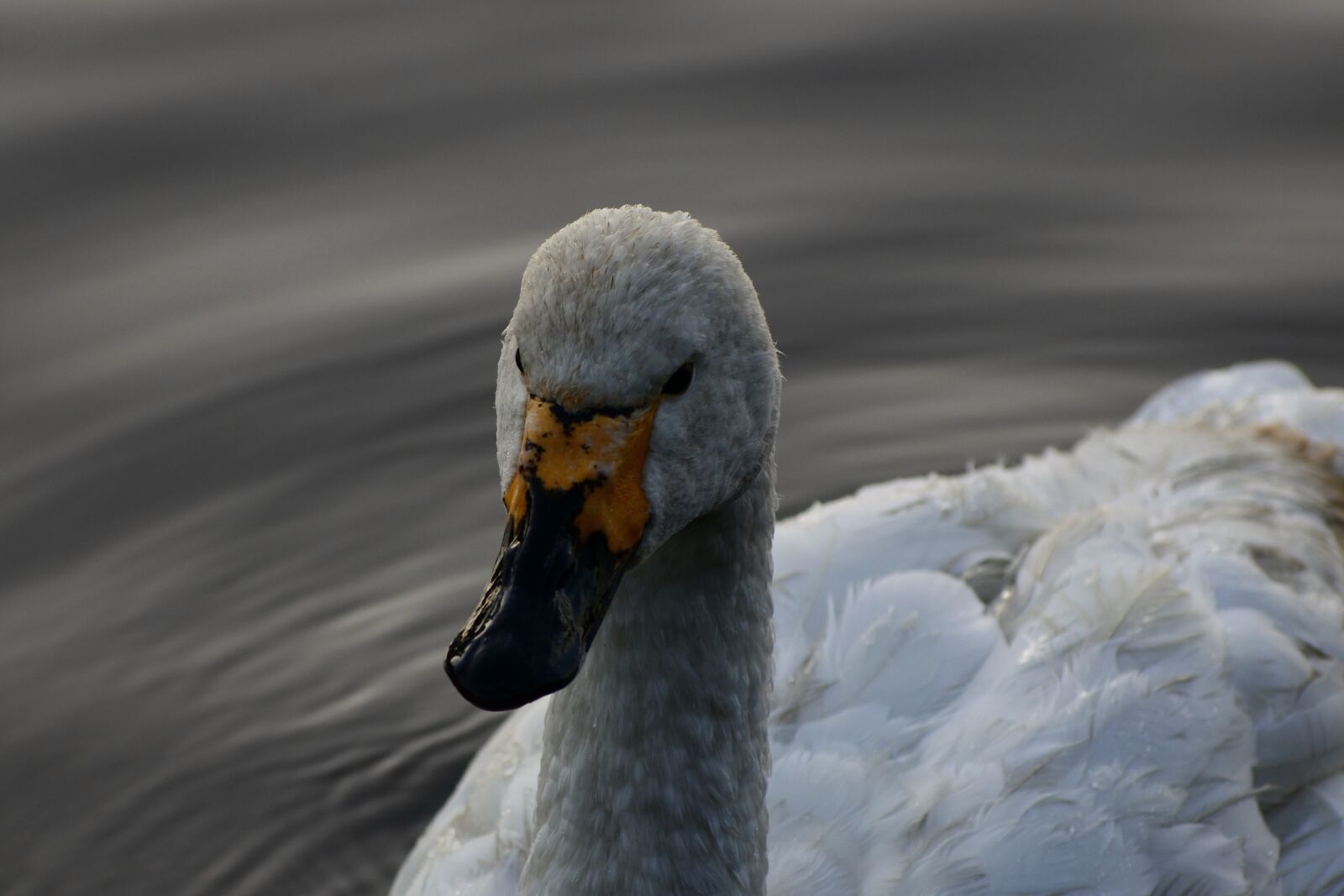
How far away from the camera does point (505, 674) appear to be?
3.10m

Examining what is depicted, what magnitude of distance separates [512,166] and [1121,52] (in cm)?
326

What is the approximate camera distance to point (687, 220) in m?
3.56

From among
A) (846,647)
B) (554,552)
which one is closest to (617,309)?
(554,552)

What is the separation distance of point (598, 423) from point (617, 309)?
210mm

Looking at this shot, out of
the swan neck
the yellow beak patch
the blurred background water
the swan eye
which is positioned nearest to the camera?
the yellow beak patch

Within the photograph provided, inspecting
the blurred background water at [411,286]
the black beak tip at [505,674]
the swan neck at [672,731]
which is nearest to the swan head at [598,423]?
the black beak tip at [505,674]

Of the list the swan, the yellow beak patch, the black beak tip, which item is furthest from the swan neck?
the black beak tip

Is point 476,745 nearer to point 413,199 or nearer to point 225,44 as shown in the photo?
point 413,199

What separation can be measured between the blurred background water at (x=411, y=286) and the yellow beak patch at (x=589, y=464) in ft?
10.7

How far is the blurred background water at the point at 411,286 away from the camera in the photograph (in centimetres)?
686

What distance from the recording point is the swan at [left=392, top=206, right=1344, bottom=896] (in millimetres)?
3332

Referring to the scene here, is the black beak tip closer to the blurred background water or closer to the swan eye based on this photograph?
the swan eye

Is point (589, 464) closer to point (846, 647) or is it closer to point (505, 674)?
point (505, 674)

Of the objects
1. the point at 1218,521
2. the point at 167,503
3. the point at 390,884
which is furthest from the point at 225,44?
the point at 1218,521
